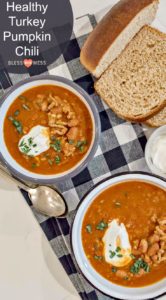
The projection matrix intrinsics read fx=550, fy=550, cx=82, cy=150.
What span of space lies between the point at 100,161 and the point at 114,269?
1.84 feet

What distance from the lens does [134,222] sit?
9.02ft

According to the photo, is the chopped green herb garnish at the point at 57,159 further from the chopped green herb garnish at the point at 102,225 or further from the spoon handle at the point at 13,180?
the chopped green herb garnish at the point at 102,225

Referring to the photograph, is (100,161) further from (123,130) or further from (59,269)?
(59,269)

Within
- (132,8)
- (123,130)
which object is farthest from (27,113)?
(132,8)

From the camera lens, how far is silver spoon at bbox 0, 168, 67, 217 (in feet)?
9.38

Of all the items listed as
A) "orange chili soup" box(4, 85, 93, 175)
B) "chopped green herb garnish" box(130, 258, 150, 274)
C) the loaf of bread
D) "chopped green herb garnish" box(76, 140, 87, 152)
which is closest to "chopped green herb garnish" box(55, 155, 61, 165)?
"orange chili soup" box(4, 85, 93, 175)

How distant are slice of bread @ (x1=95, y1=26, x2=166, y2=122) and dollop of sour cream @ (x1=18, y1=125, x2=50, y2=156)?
0.38m

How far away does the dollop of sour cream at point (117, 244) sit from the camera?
2742 millimetres

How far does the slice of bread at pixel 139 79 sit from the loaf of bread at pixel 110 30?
0.10 metres

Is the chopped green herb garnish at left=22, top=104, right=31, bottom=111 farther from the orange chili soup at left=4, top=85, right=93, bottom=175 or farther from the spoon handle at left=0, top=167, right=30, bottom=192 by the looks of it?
the spoon handle at left=0, top=167, right=30, bottom=192

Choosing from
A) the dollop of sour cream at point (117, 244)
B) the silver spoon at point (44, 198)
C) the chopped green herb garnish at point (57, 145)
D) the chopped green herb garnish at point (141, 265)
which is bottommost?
the chopped green herb garnish at point (141, 265)

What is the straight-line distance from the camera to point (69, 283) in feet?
9.94

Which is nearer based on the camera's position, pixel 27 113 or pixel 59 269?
pixel 27 113

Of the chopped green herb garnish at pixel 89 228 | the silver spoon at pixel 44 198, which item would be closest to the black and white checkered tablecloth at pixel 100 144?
the silver spoon at pixel 44 198
